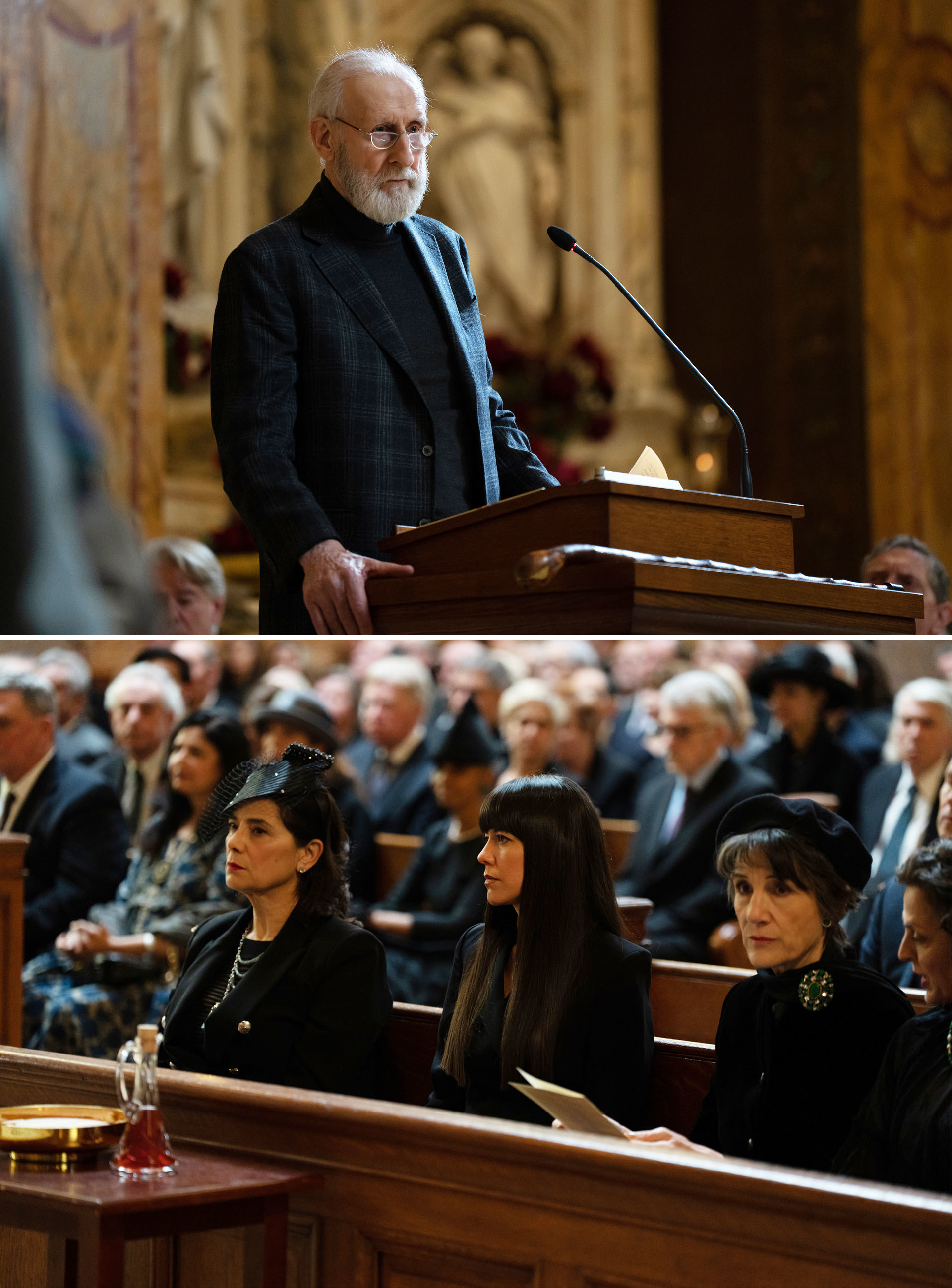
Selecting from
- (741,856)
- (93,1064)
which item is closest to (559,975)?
(741,856)

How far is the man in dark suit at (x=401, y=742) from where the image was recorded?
247 inches

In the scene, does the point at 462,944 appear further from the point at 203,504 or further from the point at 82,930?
the point at 203,504

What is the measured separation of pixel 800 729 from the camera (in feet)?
Result: 19.6

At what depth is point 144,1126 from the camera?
233cm

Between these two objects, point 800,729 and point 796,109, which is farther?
point 796,109

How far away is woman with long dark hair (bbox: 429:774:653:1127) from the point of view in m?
2.87

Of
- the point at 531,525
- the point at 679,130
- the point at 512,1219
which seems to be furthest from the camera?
the point at 679,130

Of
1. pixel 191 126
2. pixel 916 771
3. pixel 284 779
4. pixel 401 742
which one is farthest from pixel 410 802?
pixel 191 126

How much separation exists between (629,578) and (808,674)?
380 cm

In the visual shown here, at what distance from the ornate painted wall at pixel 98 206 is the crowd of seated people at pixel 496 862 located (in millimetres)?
962

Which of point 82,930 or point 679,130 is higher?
point 679,130

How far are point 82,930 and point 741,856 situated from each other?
2.52 m

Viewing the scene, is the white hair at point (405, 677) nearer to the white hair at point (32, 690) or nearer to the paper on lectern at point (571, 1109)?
the white hair at point (32, 690)

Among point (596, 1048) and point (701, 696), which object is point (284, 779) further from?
point (701, 696)
